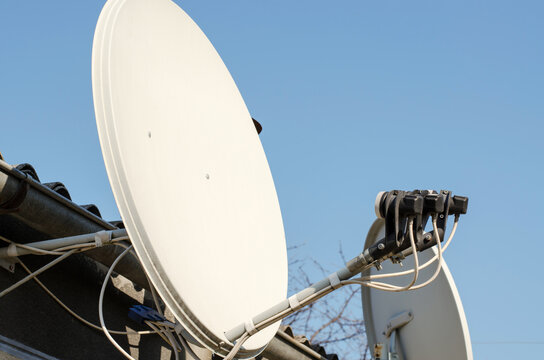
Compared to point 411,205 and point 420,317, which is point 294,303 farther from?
point 420,317

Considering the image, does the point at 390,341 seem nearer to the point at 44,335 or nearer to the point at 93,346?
the point at 93,346

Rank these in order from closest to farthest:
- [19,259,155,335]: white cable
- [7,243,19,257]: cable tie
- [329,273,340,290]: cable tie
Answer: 1. [329,273,340,290]: cable tie
2. [7,243,19,257]: cable tie
3. [19,259,155,335]: white cable

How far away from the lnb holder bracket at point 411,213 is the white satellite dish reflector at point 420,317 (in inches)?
62.2

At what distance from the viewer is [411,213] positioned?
8.20ft

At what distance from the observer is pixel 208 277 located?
9.24 ft

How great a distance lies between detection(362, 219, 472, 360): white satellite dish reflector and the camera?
13.3 feet

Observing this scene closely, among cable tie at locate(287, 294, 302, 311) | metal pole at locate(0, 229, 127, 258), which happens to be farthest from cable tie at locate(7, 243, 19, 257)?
cable tie at locate(287, 294, 302, 311)

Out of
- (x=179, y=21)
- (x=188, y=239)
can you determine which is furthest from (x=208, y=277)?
(x=179, y=21)

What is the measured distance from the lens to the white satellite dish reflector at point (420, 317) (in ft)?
13.3

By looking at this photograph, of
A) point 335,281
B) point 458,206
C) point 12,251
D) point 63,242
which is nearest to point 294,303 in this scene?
point 335,281

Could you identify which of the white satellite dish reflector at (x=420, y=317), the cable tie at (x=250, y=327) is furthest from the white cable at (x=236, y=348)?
the white satellite dish reflector at (x=420, y=317)

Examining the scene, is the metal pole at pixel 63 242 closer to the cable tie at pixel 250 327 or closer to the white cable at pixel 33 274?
the white cable at pixel 33 274

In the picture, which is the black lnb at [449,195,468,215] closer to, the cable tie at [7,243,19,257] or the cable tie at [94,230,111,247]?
the cable tie at [94,230,111,247]

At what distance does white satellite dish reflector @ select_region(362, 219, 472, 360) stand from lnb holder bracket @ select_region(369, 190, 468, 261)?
1.58 meters
